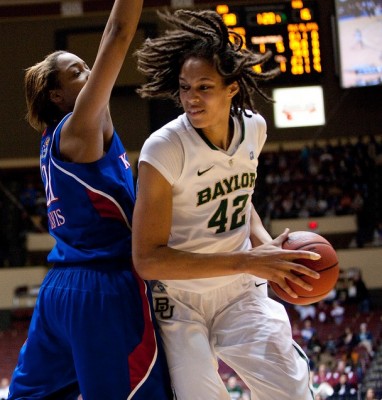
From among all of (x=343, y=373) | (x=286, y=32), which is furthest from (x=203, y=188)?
(x=286, y=32)

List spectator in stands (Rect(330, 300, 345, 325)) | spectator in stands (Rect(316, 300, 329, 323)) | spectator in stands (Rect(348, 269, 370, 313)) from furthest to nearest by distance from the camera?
spectator in stands (Rect(348, 269, 370, 313)), spectator in stands (Rect(316, 300, 329, 323)), spectator in stands (Rect(330, 300, 345, 325))

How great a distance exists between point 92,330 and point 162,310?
31 cm

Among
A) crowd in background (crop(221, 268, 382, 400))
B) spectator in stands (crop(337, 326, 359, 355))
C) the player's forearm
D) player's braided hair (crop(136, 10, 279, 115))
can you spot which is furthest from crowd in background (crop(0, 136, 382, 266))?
the player's forearm

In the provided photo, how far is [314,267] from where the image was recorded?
2896 mm

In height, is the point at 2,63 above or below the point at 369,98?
above

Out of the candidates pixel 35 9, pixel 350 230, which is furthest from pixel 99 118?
pixel 35 9

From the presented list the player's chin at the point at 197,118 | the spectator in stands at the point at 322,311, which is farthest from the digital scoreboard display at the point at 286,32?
the player's chin at the point at 197,118

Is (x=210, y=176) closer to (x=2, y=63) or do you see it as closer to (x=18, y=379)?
(x=18, y=379)

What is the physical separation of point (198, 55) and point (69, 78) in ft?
1.63

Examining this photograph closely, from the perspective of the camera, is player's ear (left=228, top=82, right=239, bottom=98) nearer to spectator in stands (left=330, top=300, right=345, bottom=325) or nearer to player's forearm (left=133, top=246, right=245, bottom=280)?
player's forearm (left=133, top=246, right=245, bottom=280)

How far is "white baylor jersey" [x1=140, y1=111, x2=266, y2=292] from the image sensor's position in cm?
299

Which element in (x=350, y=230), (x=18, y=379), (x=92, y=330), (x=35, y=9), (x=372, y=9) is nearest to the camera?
(x=92, y=330)

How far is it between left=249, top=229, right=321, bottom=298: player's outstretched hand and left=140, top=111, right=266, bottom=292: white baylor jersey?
0.32 m

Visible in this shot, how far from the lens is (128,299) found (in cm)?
297
